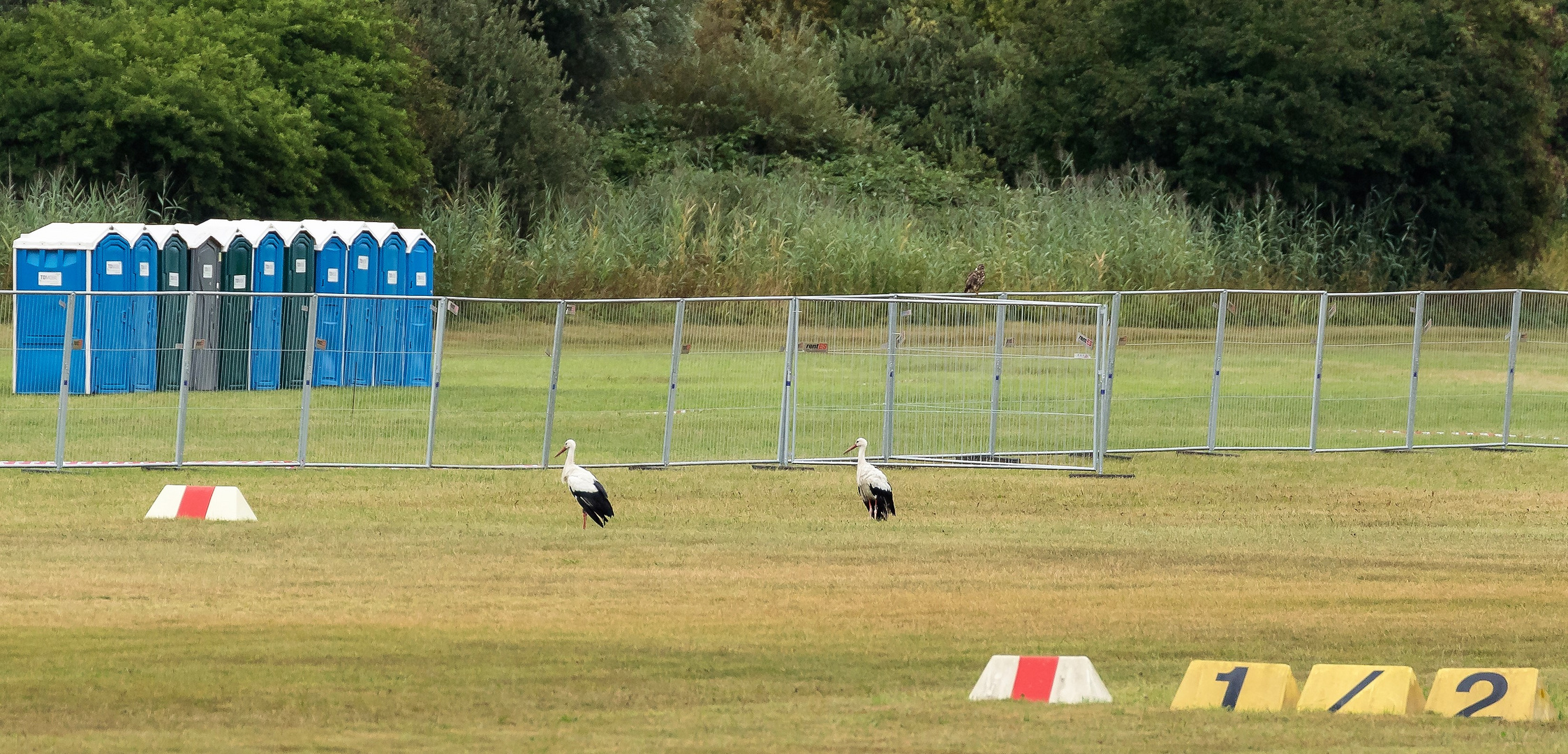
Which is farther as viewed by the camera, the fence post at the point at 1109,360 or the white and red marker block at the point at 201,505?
the fence post at the point at 1109,360

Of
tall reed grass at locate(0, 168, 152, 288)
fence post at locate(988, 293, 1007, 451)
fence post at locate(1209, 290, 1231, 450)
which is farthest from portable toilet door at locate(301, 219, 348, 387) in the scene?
tall reed grass at locate(0, 168, 152, 288)

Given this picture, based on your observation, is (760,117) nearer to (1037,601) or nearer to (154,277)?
(154,277)

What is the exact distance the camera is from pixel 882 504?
16844 mm

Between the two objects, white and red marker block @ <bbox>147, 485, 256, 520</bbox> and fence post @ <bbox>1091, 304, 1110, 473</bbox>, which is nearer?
white and red marker block @ <bbox>147, 485, 256, 520</bbox>

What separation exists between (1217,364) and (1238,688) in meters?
14.4

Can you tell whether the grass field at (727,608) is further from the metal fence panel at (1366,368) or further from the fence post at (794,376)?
the metal fence panel at (1366,368)

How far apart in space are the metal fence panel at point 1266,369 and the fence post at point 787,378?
534 cm

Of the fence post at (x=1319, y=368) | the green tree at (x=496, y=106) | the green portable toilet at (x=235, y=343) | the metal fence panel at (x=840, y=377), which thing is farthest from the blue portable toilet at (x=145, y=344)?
the green tree at (x=496, y=106)

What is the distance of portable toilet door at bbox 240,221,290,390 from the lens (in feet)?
70.2

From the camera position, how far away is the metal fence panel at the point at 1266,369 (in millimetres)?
23922

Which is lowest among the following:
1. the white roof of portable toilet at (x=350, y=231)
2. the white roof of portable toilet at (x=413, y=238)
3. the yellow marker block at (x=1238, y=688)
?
the white roof of portable toilet at (x=413, y=238)

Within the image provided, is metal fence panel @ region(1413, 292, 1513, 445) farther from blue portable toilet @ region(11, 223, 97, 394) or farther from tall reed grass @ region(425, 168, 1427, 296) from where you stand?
blue portable toilet @ region(11, 223, 97, 394)

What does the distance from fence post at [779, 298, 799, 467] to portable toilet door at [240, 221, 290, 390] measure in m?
4.73

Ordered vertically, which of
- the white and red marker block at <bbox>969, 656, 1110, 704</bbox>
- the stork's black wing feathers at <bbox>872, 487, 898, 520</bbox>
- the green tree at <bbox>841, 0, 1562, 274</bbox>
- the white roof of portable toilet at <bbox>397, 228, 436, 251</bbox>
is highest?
the green tree at <bbox>841, 0, 1562, 274</bbox>
